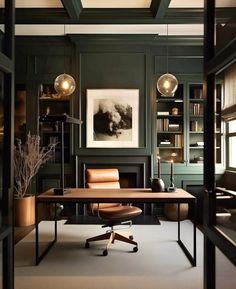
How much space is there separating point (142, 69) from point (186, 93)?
89 cm

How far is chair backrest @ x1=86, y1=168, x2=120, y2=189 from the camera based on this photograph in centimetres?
451

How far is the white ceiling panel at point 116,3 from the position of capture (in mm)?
4305

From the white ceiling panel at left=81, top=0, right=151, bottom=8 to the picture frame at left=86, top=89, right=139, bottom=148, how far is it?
165 cm

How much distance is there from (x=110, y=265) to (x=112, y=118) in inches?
116

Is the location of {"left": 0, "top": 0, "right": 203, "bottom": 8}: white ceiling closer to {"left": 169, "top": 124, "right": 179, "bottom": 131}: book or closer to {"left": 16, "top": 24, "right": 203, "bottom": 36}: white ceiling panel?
{"left": 16, "top": 24, "right": 203, "bottom": 36}: white ceiling panel

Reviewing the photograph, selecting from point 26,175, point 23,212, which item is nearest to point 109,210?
point 23,212

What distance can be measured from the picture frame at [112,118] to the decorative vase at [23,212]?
1415 millimetres

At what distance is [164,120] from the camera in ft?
19.7

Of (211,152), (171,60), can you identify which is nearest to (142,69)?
(171,60)

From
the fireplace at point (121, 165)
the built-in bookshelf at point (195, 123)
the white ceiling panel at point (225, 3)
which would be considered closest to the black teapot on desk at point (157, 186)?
the fireplace at point (121, 165)

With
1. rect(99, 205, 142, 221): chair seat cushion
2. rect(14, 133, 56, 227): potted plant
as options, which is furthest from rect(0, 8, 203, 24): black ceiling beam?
rect(99, 205, 142, 221): chair seat cushion

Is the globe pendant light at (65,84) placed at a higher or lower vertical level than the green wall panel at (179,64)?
lower

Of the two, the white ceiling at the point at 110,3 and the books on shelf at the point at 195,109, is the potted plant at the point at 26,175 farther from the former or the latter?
the books on shelf at the point at 195,109

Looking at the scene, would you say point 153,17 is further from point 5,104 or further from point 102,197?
point 5,104
